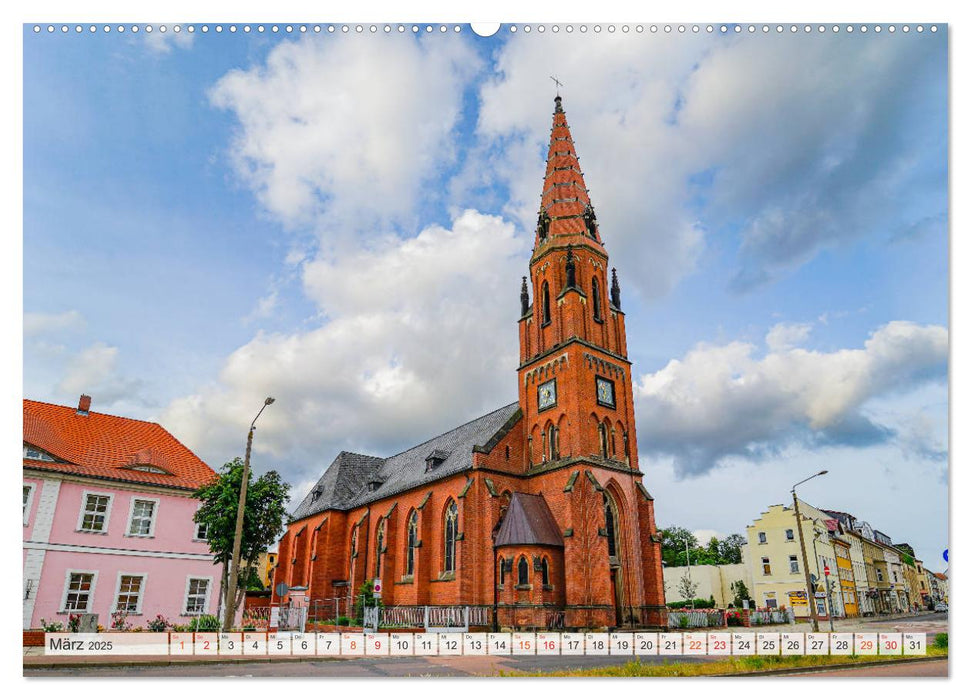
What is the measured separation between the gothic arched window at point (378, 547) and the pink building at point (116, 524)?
42.1 feet

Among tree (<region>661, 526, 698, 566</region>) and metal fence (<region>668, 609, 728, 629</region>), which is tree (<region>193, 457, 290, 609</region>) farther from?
tree (<region>661, 526, 698, 566</region>)

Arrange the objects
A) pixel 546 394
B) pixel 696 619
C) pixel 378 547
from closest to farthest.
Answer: pixel 696 619
pixel 546 394
pixel 378 547

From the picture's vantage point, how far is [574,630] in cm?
2517

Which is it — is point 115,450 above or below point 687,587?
above

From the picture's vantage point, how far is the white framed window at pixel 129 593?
18.8 meters

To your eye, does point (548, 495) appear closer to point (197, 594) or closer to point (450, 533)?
point (450, 533)

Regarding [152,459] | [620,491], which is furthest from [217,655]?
[620,491]

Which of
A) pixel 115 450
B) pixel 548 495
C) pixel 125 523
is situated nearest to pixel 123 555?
pixel 125 523

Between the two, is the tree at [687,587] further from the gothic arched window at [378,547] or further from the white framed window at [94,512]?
the white framed window at [94,512]

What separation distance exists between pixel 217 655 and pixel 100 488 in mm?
8968

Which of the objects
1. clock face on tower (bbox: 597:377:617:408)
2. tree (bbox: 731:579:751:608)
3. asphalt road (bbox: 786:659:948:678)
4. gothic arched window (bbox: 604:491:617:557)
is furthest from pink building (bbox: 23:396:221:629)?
tree (bbox: 731:579:751:608)

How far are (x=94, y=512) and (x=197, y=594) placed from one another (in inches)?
201

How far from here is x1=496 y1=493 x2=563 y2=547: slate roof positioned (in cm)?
2700

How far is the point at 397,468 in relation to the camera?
41406mm
